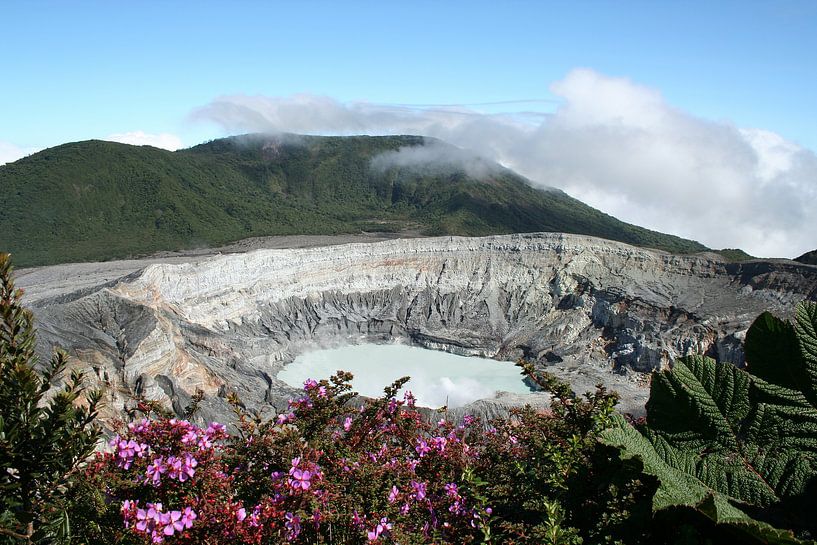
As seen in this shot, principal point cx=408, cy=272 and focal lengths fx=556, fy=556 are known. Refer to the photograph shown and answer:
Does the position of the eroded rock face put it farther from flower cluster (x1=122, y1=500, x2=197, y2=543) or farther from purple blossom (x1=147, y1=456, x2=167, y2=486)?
flower cluster (x1=122, y1=500, x2=197, y2=543)

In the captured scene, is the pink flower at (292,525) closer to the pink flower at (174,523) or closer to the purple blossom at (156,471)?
the pink flower at (174,523)

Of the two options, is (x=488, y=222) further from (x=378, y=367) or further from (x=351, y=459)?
(x=351, y=459)

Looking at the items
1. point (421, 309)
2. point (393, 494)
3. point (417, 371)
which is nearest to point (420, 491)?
point (393, 494)

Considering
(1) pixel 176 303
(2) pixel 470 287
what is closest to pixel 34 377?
(1) pixel 176 303

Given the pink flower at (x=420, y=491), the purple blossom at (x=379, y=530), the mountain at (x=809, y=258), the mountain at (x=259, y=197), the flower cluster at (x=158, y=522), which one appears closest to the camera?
the flower cluster at (x=158, y=522)

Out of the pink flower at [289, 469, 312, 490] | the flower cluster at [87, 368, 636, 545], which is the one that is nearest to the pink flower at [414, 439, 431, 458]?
the flower cluster at [87, 368, 636, 545]

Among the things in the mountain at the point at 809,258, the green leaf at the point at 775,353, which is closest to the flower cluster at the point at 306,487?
the green leaf at the point at 775,353
